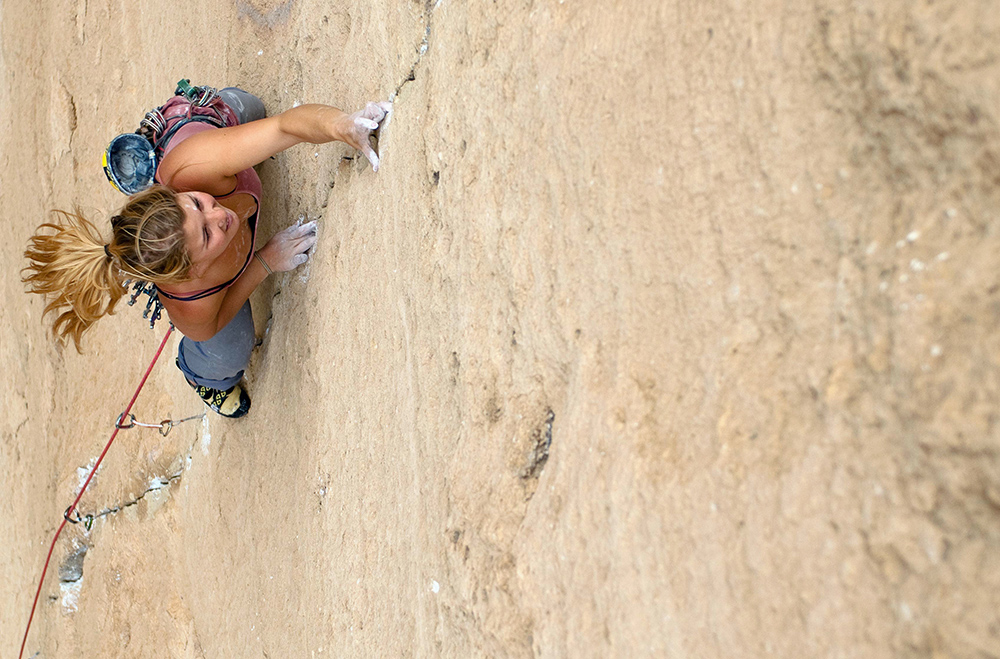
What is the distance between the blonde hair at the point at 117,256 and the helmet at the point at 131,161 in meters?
0.19

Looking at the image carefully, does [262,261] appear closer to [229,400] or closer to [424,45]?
[229,400]

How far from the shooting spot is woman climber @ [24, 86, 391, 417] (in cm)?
154

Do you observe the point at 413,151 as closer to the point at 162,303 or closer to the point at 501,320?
the point at 501,320

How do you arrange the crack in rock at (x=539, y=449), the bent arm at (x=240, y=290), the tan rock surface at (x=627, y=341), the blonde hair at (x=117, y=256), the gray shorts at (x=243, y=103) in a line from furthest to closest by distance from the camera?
1. the gray shorts at (x=243, y=103)
2. the bent arm at (x=240, y=290)
3. the blonde hair at (x=117, y=256)
4. the crack in rock at (x=539, y=449)
5. the tan rock surface at (x=627, y=341)

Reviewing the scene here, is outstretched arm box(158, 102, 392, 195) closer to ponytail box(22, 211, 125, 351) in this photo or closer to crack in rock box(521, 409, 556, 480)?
ponytail box(22, 211, 125, 351)

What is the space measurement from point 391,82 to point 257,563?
1120mm

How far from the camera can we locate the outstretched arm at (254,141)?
1539 millimetres

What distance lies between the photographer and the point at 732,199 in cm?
88

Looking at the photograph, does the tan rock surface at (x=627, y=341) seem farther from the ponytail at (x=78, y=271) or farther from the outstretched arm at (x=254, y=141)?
the ponytail at (x=78, y=271)

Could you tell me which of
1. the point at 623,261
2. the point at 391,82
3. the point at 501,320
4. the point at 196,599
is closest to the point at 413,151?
the point at 391,82

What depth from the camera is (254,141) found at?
1.62m

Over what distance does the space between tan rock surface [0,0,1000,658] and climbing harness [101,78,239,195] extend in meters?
0.19

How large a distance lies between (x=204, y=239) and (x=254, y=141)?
0.22 meters

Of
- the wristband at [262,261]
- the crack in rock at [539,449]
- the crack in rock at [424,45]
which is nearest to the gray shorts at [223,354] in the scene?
the wristband at [262,261]
